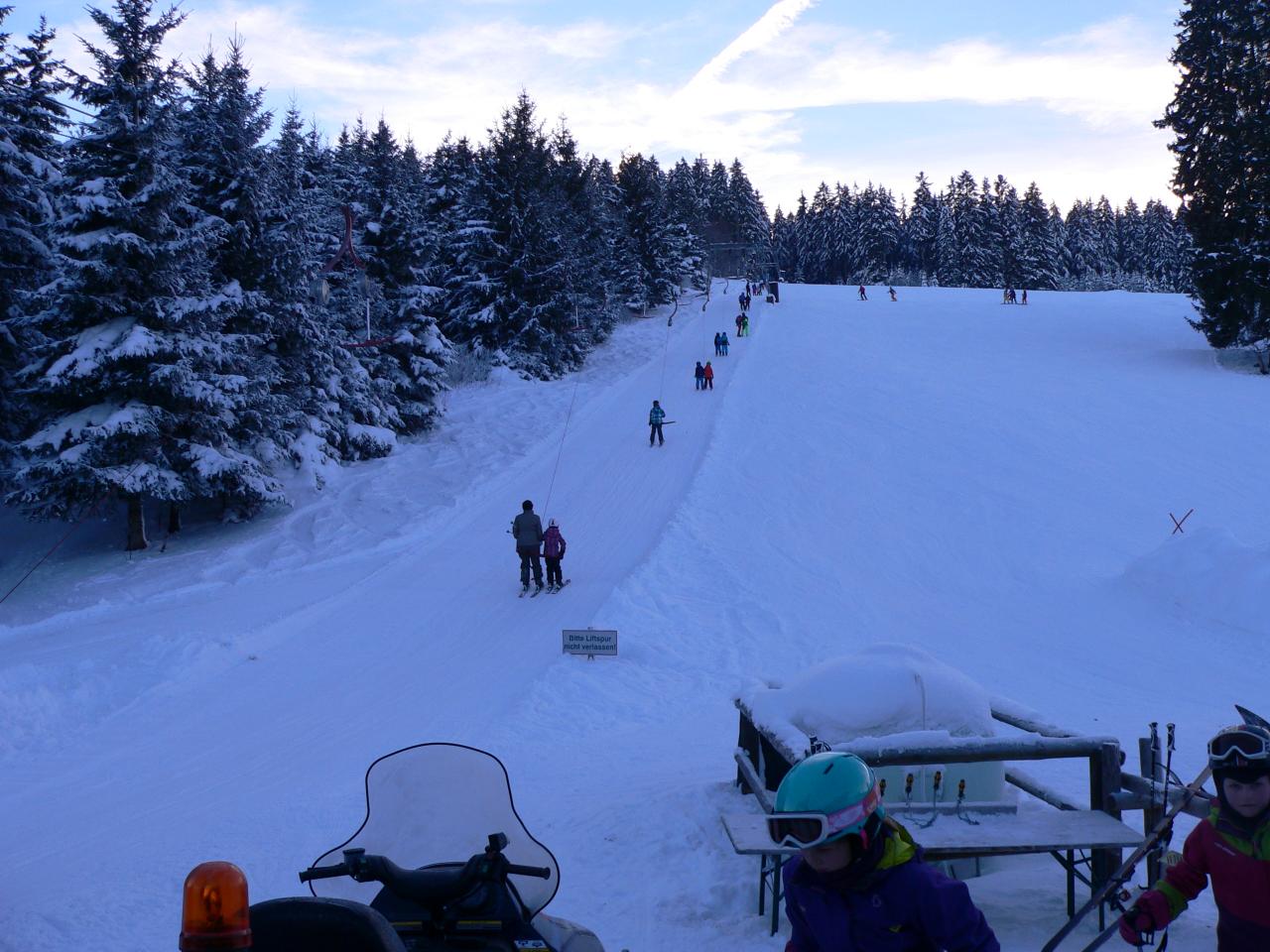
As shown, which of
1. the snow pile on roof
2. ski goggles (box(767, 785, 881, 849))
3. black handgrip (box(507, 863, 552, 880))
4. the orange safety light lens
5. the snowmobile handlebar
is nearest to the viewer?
the orange safety light lens

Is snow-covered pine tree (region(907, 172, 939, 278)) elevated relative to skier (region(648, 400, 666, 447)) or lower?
elevated

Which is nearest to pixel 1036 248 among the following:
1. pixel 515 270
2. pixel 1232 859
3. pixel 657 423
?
pixel 515 270

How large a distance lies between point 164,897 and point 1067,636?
12424 millimetres

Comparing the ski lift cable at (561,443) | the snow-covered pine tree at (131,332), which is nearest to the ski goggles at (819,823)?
the snow-covered pine tree at (131,332)

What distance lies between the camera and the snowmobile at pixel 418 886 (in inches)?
76.1

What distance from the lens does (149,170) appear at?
2016cm

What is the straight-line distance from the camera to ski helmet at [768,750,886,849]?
280cm

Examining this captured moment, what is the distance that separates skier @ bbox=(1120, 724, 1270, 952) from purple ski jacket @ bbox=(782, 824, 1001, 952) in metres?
1.30

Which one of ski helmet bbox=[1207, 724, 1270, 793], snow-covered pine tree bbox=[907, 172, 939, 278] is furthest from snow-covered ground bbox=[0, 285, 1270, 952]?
snow-covered pine tree bbox=[907, 172, 939, 278]

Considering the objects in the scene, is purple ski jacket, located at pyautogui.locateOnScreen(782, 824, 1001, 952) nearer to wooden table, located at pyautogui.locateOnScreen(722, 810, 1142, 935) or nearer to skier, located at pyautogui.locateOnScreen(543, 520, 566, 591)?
wooden table, located at pyautogui.locateOnScreen(722, 810, 1142, 935)

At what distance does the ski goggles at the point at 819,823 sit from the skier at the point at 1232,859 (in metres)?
1.59

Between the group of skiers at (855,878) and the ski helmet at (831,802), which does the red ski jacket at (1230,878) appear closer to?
the group of skiers at (855,878)

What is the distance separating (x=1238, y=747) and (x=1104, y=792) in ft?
7.36

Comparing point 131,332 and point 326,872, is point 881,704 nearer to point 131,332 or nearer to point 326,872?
point 326,872
